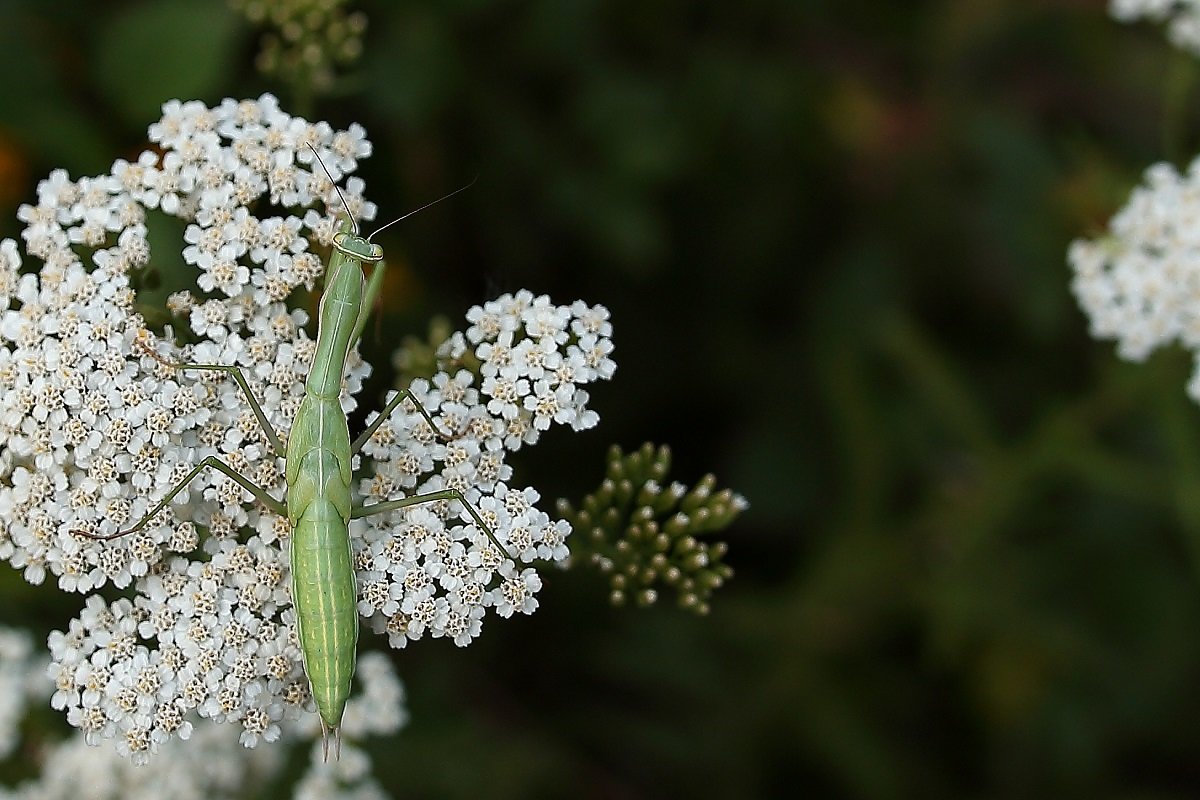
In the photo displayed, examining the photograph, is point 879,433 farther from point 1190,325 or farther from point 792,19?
point 792,19

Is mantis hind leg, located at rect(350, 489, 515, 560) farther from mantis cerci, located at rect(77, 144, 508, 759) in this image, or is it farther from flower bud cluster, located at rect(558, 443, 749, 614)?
flower bud cluster, located at rect(558, 443, 749, 614)

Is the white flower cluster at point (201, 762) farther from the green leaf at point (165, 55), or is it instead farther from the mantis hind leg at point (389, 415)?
the green leaf at point (165, 55)

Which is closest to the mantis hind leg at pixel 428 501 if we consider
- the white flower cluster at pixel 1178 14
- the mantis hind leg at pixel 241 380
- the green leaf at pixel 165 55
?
the mantis hind leg at pixel 241 380

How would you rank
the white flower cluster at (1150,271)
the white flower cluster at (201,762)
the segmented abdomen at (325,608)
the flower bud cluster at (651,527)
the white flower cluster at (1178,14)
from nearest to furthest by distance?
the segmented abdomen at (325,608)
the flower bud cluster at (651,527)
the white flower cluster at (201,762)
the white flower cluster at (1150,271)
the white flower cluster at (1178,14)

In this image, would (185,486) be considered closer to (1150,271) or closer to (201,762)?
(201,762)

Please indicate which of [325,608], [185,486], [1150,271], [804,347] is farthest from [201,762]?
[1150,271]
